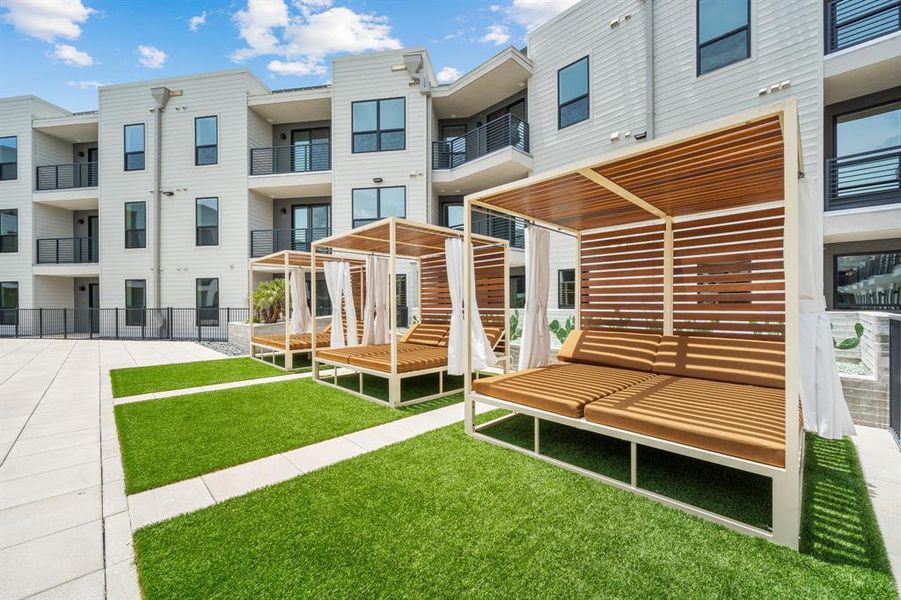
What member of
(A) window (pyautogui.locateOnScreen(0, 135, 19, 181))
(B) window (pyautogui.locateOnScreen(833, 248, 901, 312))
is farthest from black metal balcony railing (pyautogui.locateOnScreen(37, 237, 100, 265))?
(B) window (pyautogui.locateOnScreen(833, 248, 901, 312))

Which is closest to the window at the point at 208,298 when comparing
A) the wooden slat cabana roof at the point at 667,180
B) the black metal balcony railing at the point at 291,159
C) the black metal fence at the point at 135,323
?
the black metal fence at the point at 135,323

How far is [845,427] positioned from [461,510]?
307 cm

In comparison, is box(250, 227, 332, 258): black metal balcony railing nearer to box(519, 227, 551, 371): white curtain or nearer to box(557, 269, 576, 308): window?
box(557, 269, 576, 308): window

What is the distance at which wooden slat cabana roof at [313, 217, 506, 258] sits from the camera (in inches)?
243

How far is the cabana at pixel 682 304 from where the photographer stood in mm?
2512

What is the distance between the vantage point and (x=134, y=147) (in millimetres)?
15789

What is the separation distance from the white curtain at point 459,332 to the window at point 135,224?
1563 centimetres

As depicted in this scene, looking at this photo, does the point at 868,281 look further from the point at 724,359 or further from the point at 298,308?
the point at 298,308

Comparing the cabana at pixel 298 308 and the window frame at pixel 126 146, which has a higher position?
the window frame at pixel 126 146

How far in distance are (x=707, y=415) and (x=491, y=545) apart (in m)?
1.94

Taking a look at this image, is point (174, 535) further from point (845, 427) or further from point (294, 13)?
point (294, 13)

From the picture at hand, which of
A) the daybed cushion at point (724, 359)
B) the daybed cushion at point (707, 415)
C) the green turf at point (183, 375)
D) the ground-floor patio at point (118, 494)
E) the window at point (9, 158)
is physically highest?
the window at point (9, 158)

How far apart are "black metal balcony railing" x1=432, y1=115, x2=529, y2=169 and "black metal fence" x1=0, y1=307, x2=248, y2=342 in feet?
31.0

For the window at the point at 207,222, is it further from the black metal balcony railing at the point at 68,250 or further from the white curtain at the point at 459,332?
the white curtain at the point at 459,332
